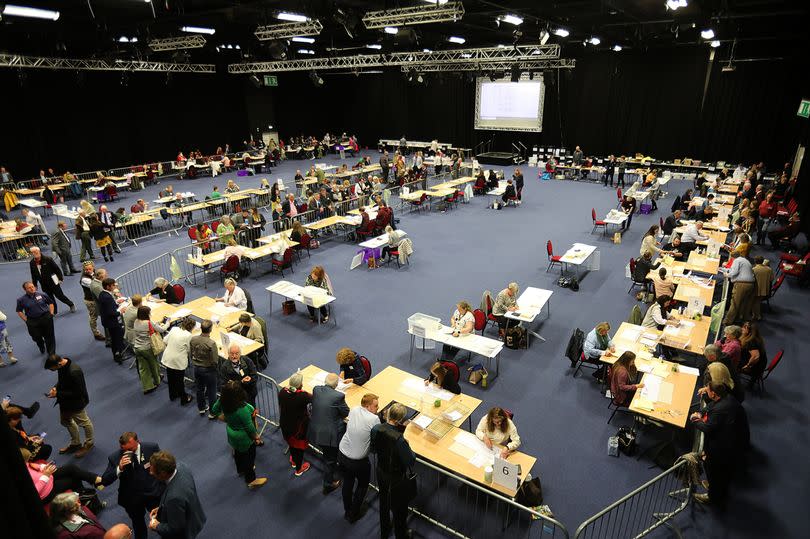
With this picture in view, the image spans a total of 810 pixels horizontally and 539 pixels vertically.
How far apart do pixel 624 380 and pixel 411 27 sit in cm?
1534

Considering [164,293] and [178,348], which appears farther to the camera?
[164,293]

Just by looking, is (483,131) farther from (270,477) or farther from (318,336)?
(270,477)

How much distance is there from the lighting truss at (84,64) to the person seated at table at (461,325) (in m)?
17.4

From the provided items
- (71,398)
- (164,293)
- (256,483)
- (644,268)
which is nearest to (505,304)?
(644,268)

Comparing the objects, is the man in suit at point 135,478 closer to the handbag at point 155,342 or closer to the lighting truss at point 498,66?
the handbag at point 155,342

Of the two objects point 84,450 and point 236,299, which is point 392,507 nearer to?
point 84,450

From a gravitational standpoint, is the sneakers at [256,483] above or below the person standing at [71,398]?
below

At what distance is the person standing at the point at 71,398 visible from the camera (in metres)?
6.00

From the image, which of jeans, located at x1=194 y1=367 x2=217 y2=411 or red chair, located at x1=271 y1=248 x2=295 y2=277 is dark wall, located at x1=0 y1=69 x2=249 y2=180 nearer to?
red chair, located at x1=271 y1=248 x2=295 y2=277

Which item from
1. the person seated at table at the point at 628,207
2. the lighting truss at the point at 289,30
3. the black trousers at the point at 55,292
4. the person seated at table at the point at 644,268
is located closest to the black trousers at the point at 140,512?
the black trousers at the point at 55,292

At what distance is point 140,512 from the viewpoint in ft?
15.8

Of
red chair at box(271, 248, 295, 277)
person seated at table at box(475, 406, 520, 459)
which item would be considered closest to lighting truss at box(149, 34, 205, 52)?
red chair at box(271, 248, 295, 277)

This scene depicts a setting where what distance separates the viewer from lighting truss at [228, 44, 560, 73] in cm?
1842

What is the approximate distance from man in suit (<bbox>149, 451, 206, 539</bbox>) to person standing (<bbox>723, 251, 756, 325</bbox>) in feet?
32.7
